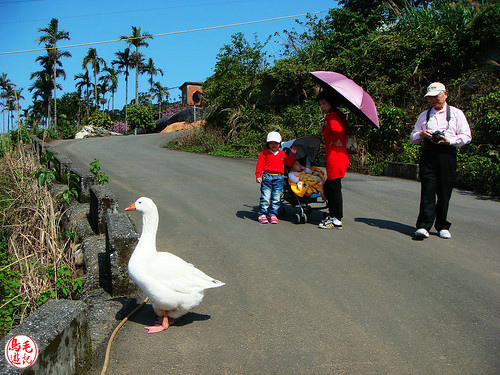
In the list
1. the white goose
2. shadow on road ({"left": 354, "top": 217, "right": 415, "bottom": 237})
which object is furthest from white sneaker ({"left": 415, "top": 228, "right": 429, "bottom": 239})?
the white goose

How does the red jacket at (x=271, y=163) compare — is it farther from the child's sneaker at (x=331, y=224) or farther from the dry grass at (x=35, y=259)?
the dry grass at (x=35, y=259)

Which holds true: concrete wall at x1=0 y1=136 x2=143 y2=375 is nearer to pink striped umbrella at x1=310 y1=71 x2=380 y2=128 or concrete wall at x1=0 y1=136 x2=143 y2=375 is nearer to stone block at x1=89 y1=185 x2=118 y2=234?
stone block at x1=89 y1=185 x2=118 y2=234

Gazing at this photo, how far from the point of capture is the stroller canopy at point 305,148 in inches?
318

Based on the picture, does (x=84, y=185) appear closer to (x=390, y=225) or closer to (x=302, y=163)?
(x=302, y=163)

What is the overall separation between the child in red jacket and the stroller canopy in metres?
0.48

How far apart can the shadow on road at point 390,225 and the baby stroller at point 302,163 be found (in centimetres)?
80

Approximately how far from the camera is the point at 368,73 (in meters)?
17.4

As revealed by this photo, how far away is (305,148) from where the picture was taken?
8.13m

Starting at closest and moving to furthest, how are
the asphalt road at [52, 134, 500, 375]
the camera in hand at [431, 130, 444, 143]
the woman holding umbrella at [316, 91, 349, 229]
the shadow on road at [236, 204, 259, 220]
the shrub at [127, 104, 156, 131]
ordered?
1. the asphalt road at [52, 134, 500, 375]
2. the camera in hand at [431, 130, 444, 143]
3. the woman holding umbrella at [316, 91, 349, 229]
4. the shadow on road at [236, 204, 259, 220]
5. the shrub at [127, 104, 156, 131]

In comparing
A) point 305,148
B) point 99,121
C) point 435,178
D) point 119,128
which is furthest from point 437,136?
point 119,128

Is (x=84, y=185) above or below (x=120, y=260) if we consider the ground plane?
above

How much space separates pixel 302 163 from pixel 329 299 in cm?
401

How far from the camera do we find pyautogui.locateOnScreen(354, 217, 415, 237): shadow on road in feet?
23.4

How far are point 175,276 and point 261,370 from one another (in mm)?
1006
